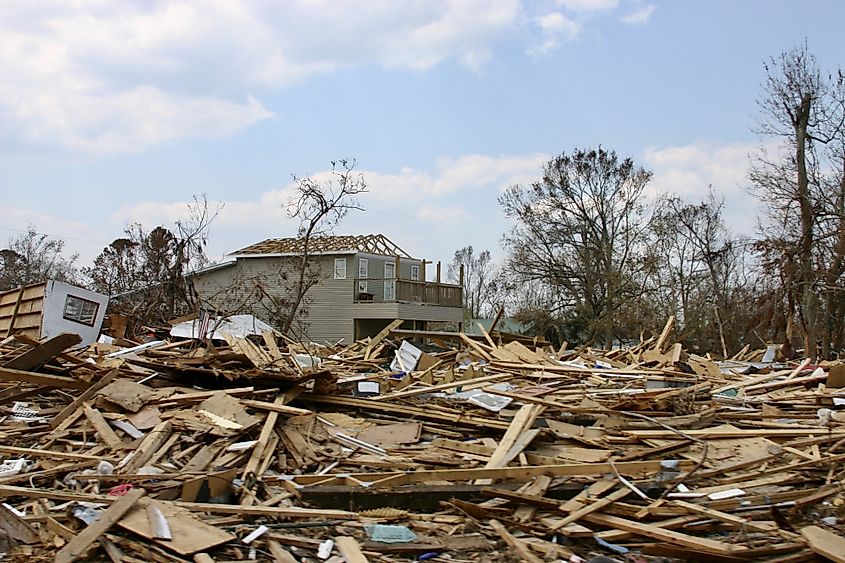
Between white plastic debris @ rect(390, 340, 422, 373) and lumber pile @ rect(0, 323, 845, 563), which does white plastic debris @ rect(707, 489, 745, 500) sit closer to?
lumber pile @ rect(0, 323, 845, 563)

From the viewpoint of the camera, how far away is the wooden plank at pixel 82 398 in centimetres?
701

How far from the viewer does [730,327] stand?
90.7ft

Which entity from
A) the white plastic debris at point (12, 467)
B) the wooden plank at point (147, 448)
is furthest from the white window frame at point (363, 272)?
the white plastic debris at point (12, 467)

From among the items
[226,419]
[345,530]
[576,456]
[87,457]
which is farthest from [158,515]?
[576,456]

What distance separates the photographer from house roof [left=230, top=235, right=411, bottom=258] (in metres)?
30.1

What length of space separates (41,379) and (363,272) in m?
23.4

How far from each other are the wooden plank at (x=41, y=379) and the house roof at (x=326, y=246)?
21150 mm

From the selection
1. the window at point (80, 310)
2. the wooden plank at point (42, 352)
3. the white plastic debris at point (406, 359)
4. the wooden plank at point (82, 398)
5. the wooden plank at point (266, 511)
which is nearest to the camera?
the wooden plank at point (266, 511)

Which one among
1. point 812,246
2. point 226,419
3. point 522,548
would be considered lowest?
point 522,548

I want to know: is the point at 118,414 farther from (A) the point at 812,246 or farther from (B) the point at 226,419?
(A) the point at 812,246

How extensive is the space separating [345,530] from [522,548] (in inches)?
47.9

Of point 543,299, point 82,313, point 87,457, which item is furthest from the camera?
point 543,299

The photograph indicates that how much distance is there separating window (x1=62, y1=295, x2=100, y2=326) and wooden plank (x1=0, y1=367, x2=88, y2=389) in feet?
20.8

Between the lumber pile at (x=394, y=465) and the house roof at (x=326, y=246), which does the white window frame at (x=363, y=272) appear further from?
the lumber pile at (x=394, y=465)
